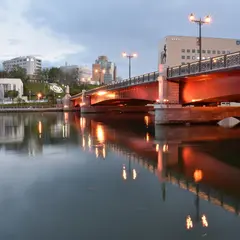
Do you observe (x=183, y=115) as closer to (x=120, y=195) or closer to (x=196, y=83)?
(x=196, y=83)

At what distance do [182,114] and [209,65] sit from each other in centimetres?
909

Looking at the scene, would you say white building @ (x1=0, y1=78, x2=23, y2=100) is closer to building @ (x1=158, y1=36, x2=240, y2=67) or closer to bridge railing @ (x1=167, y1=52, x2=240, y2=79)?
building @ (x1=158, y1=36, x2=240, y2=67)

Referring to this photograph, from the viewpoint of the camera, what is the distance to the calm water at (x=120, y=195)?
7.65 m

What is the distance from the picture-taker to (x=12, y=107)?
11819 cm

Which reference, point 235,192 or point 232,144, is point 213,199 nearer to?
point 235,192

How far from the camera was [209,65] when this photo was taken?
103 feet

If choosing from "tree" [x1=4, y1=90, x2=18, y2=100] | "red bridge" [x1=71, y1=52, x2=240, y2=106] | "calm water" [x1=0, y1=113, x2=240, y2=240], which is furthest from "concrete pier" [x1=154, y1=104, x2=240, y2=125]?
"tree" [x1=4, y1=90, x2=18, y2=100]

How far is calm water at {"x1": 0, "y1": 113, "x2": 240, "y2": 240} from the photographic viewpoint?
25.1 feet

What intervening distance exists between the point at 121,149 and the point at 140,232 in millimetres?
13386

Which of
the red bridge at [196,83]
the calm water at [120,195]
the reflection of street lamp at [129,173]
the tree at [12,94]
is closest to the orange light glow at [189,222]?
the calm water at [120,195]

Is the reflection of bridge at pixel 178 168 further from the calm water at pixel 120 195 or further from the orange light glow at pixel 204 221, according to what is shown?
the orange light glow at pixel 204 221

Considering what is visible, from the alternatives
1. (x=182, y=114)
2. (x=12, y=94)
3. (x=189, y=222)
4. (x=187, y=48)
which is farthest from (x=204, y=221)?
(x=12, y=94)

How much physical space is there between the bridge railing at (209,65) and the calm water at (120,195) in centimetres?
1215

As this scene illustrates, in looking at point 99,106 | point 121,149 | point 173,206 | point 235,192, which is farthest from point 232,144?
point 99,106
